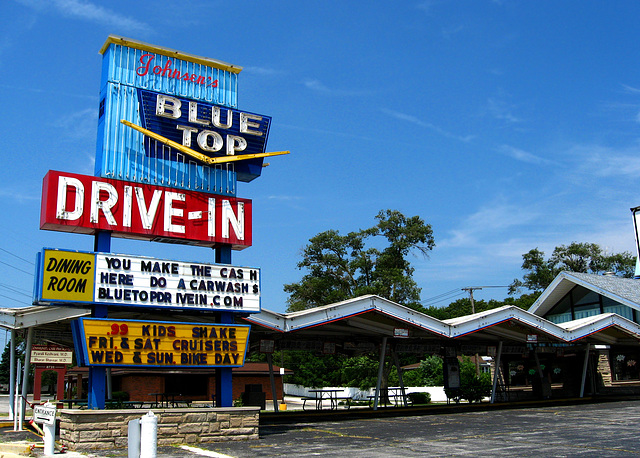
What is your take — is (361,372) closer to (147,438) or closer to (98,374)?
(98,374)

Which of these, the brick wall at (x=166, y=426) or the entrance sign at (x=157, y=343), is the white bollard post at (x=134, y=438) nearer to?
the brick wall at (x=166, y=426)

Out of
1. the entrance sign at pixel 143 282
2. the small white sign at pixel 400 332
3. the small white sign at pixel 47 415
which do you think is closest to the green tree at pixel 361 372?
the small white sign at pixel 400 332

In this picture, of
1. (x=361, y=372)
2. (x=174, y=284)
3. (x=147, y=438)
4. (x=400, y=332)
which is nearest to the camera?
(x=147, y=438)

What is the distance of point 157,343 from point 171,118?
6104mm

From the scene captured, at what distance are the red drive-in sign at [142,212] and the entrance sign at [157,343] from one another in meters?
2.34

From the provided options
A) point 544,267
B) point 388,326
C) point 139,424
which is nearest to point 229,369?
point 139,424

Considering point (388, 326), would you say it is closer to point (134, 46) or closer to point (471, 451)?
point (471, 451)

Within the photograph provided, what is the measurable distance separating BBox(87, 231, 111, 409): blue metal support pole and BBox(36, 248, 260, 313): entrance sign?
34cm

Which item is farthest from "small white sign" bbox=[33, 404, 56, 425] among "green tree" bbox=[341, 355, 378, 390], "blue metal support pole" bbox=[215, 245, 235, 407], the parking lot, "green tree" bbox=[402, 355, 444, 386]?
"green tree" bbox=[402, 355, 444, 386]

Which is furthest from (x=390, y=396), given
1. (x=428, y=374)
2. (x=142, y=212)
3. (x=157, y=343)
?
(x=428, y=374)

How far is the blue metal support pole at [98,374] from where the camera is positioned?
15461 millimetres

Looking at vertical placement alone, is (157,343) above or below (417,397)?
above

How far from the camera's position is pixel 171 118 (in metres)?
17.5

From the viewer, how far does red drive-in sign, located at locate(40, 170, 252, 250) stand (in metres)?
15.5
